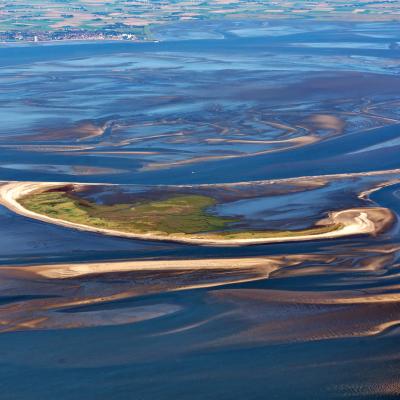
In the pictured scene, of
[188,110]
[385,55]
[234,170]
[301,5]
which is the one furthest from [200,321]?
[301,5]

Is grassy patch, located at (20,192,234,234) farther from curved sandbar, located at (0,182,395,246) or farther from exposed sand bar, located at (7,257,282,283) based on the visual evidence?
exposed sand bar, located at (7,257,282,283)

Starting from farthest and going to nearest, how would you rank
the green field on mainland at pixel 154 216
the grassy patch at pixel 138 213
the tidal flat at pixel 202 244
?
the grassy patch at pixel 138 213, the green field on mainland at pixel 154 216, the tidal flat at pixel 202 244

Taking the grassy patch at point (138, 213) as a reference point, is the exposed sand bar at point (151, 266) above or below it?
above

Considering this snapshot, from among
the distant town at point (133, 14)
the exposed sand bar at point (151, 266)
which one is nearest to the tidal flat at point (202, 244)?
the exposed sand bar at point (151, 266)

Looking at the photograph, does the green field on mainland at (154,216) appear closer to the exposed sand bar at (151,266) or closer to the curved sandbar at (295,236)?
the curved sandbar at (295,236)

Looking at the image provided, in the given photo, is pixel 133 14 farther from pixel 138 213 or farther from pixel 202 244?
pixel 202 244

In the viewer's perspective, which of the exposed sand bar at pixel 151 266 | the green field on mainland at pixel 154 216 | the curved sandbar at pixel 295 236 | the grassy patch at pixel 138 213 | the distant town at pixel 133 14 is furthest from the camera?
the distant town at pixel 133 14

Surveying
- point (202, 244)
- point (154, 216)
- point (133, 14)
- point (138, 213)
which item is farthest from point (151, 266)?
point (133, 14)

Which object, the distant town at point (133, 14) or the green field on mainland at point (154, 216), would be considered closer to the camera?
the green field on mainland at point (154, 216)

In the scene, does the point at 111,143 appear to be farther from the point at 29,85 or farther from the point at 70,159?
the point at 29,85
